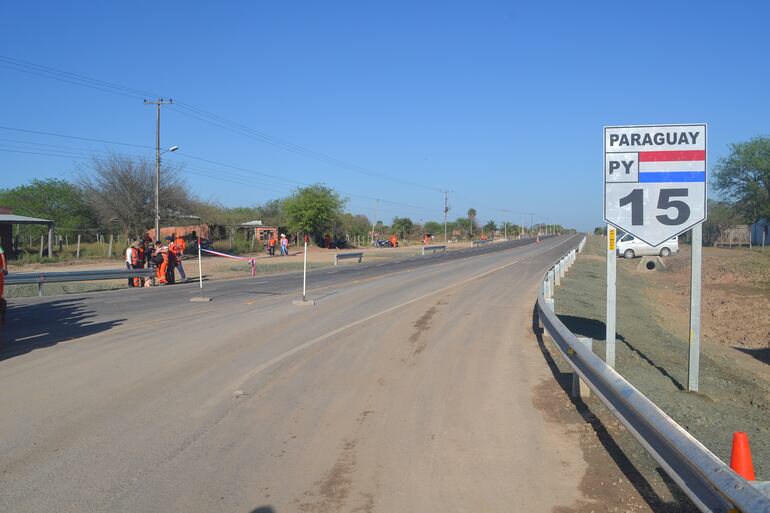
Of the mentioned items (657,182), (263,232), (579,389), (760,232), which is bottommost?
(579,389)

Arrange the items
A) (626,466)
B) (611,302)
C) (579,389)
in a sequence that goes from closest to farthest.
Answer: (626,466)
(579,389)
(611,302)

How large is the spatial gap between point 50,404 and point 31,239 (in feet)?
171

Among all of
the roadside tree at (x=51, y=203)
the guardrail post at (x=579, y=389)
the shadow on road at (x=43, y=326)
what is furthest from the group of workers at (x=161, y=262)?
the roadside tree at (x=51, y=203)

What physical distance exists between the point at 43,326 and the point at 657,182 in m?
11.9

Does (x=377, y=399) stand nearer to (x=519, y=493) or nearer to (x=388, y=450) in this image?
(x=388, y=450)

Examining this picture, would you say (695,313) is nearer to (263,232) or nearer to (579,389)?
(579,389)

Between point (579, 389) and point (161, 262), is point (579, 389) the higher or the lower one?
the lower one

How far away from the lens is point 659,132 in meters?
8.78

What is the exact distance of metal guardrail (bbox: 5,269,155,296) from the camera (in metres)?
21.6

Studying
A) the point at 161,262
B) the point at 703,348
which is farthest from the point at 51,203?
the point at 703,348

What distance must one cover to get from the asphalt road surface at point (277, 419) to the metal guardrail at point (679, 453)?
61 cm

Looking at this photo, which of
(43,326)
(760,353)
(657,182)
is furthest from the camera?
(760,353)

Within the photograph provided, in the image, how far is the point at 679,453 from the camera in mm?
4320

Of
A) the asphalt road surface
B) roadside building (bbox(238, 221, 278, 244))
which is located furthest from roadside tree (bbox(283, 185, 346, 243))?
the asphalt road surface
